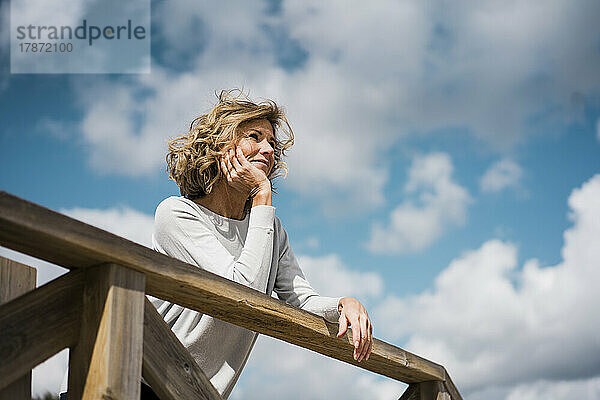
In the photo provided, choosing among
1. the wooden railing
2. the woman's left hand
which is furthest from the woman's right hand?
the wooden railing

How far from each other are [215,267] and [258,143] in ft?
2.18

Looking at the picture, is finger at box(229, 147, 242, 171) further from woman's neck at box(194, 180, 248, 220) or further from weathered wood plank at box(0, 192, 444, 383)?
weathered wood plank at box(0, 192, 444, 383)

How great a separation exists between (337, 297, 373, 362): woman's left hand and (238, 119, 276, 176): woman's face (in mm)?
646

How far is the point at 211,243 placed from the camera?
2.21 metres

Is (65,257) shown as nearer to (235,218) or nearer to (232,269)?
(232,269)

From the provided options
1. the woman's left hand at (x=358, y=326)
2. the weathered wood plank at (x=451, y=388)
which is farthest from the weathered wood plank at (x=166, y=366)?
the weathered wood plank at (x=451, y=388)

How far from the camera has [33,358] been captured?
1267mm

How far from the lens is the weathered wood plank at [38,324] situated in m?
1.23

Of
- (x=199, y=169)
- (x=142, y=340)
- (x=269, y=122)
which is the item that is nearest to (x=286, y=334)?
(x=142, y=340)

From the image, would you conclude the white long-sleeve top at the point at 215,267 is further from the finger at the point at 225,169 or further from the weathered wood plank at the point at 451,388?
the weathered wood plank at the point at 451,388

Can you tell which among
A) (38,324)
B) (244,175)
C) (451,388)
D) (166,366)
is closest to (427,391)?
(451,388)

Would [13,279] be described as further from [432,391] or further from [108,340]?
[432,391]

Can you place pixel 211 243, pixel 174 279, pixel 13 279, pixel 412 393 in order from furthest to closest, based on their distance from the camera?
pixel 412 393 → pixel 211 243 → pixel 13 279 → pixel 174 279

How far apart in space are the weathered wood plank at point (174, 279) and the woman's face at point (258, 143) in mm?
749
